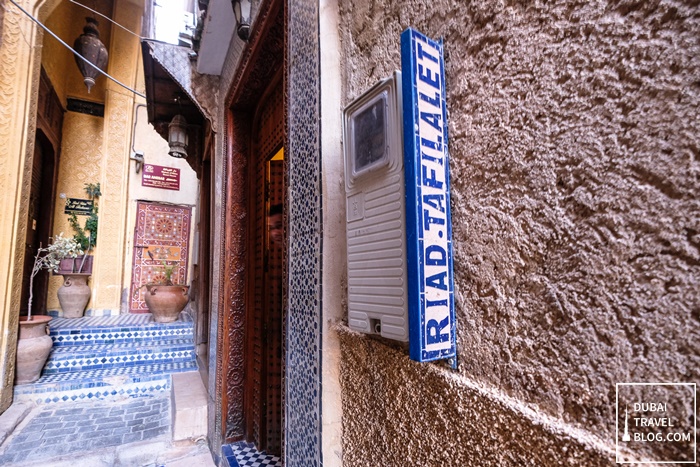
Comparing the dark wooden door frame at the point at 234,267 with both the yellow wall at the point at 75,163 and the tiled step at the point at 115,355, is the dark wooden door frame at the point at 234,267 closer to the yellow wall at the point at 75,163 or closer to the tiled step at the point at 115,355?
the tiled step at the point at 115,355

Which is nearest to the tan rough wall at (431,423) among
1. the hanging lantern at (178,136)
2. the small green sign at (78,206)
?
the hanging lantern at (178,136)

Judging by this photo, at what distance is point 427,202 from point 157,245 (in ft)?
32.5

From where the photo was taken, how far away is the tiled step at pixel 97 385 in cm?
491

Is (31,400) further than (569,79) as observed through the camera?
Yes

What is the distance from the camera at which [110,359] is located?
6109 millimetres

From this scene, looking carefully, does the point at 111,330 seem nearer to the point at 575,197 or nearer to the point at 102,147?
the point at 102,147

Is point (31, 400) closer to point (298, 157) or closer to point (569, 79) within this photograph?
point (298, 157)

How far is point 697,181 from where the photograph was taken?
1.44 feet

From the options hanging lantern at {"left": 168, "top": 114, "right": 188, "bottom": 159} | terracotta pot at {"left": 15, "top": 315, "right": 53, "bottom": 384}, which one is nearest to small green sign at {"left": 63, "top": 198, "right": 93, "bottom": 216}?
terracotta pot at {"left": 15, "top": 315, "right": 53, "bottom": 384}

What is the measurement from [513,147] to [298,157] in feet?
3.28

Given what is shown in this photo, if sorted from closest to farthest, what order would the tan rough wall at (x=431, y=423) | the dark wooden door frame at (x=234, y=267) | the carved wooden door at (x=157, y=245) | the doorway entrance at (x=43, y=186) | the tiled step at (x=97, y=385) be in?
the tan rough wall at (x=431, y=423)
the dark wooden door frame at (x=234, y=267)
the tiled step at (x=97, y=385)
the doorway entrance at (x=43, y=186)
the carved wooden door at (x=157, y=245)

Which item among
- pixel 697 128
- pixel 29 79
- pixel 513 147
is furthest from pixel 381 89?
pixel 29 79

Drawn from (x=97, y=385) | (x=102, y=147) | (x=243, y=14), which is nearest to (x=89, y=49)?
(x=102, y=147)

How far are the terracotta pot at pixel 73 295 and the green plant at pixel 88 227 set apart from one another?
31 centimetres
